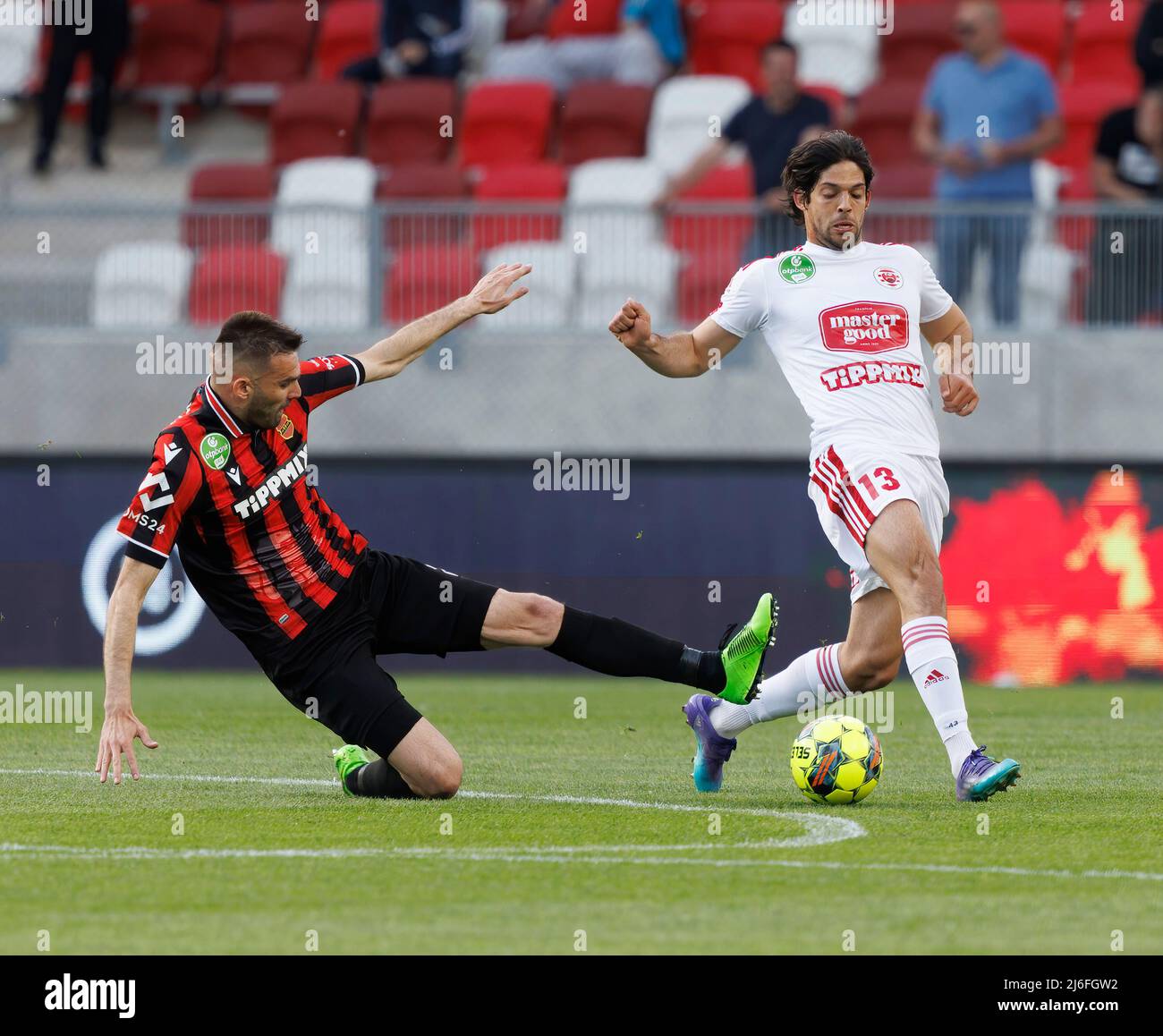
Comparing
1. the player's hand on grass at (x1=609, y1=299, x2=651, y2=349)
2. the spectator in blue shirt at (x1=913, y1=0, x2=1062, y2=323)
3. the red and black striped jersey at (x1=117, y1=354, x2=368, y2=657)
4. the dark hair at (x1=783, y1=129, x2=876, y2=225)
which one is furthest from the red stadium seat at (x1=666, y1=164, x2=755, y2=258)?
the player's hand on grass at (x1=609, y1=299, x2=651, y2=349)

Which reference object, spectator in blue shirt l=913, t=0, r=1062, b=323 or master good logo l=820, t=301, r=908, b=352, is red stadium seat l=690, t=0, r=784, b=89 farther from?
master good logo l=820, t=301, r=908, b=352

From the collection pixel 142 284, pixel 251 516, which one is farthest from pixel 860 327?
pixel 142 284

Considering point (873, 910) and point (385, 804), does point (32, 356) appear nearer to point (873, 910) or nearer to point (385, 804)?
point (385, 804)

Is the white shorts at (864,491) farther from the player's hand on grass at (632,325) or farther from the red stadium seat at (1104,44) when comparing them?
the red stadium seat at (1104,44)

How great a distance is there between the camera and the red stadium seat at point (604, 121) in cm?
1714

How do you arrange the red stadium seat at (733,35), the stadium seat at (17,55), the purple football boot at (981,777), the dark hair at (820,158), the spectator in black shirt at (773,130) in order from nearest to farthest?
the purple football boot at (981,777), the dark hair at (820,158), the spectator in black shirt at (773,130), the red stadium seat at (733,35), the stadium seat at (17,55)

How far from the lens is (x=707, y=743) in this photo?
7.72 m

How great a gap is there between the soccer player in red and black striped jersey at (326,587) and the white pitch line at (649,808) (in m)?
0.39

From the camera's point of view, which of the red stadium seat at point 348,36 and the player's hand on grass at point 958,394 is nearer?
the player's hand on grass at point 958,394

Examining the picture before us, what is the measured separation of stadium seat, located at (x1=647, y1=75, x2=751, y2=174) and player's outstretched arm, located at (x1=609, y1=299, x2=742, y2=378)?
9033 mm

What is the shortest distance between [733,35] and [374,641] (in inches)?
450

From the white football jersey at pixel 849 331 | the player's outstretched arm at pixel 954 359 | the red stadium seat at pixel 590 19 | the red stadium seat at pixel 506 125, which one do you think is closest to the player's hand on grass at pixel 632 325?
the white football jersey at pixel 849 331

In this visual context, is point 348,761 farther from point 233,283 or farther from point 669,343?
point 233,283

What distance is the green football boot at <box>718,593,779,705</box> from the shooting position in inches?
291
